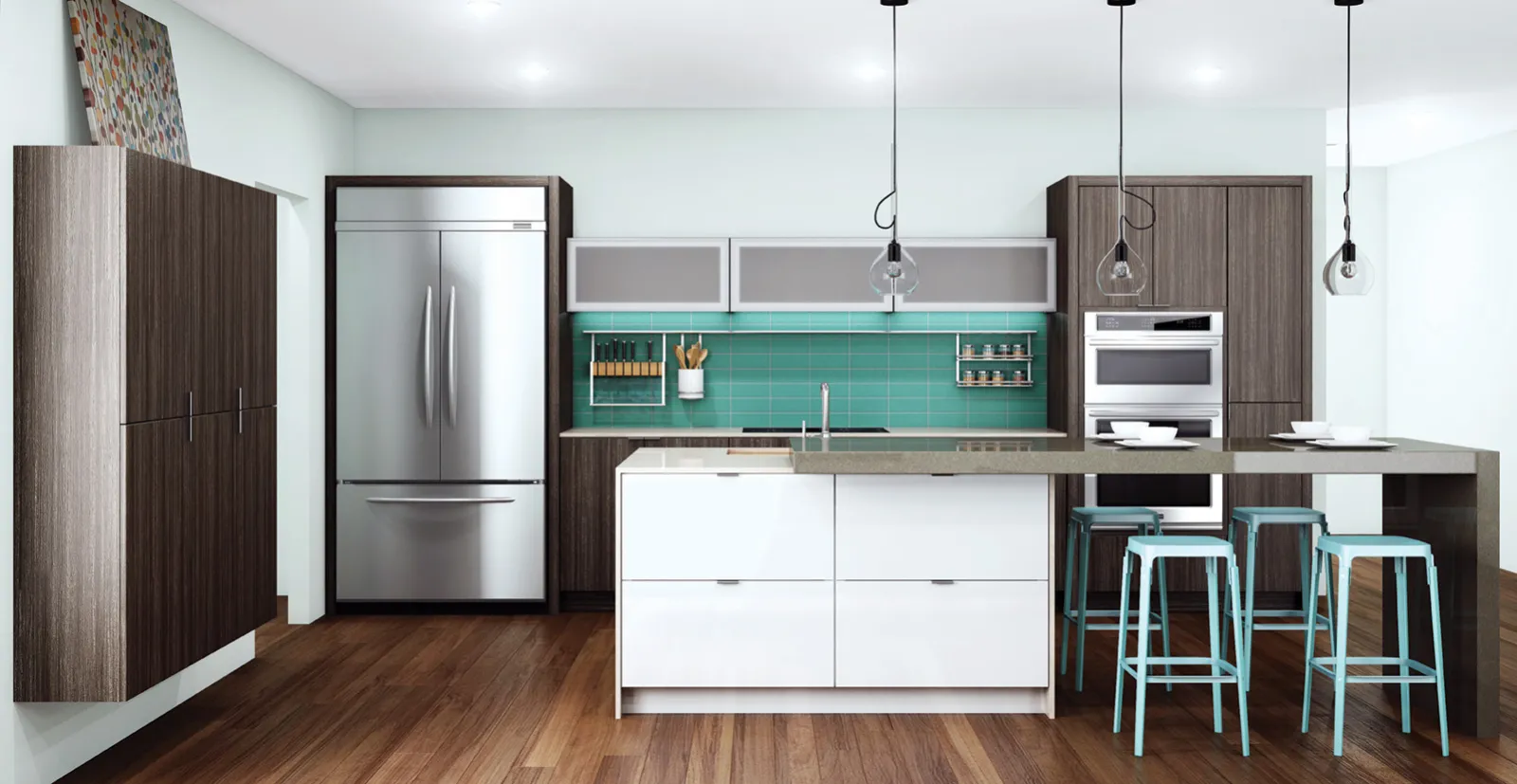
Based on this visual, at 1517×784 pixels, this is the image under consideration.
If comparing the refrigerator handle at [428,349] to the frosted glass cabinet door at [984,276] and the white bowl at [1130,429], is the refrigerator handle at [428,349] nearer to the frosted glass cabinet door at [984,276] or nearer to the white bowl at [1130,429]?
the frosted glass cabinet door at [984,276]

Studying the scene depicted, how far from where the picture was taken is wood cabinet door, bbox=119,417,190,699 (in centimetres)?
313

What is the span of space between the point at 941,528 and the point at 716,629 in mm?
859

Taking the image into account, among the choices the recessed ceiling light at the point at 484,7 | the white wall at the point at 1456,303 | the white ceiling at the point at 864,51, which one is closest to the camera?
the recessed ceiling light at the point at 484,7

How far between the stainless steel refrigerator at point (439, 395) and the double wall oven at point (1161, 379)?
9.11ft

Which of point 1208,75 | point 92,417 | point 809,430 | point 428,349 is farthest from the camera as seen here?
point 809,430

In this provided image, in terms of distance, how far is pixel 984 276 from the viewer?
5656 millimetres

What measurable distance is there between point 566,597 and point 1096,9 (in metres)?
3.69

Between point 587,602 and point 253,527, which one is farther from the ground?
point 253,527

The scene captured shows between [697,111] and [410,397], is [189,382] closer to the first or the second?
[410,397]

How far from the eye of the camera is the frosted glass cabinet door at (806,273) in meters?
5.67

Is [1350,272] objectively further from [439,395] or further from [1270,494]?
[439,395]

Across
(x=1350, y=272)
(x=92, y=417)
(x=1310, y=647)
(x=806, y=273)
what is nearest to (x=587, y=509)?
(x=806, y=273)

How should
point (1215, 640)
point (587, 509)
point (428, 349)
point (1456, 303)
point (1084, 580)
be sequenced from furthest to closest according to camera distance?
point (1456, 303)
point (587, 509)
point (428, 349)
point (1084, 580)
point (1215, 640)

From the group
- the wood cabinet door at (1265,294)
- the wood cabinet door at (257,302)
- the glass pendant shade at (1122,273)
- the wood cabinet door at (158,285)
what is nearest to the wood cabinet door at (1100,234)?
the wood cabinet door at (1265,294)
